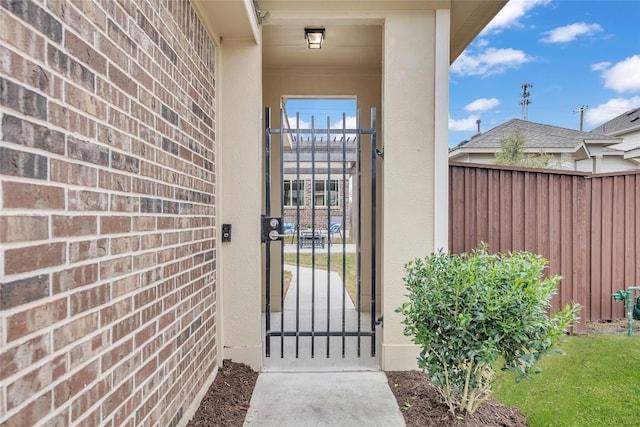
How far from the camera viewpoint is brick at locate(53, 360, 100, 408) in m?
1.06

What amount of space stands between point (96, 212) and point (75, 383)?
0.55 meters

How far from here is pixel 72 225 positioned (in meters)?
1.15

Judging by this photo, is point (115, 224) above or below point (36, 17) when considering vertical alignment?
below

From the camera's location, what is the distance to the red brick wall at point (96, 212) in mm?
931

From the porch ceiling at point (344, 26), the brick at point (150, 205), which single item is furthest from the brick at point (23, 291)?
the porch ceiling at point (344, 26)

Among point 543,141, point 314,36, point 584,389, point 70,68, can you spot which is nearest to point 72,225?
point 70,68

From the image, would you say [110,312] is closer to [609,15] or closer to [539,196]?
[539,196]

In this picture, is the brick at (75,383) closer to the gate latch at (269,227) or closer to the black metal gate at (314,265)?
the black metal gate at (314,265)

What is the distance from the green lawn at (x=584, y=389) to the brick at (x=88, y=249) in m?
2.17

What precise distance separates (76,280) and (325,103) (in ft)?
14.9

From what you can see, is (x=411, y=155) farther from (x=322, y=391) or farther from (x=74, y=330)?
(x=74, y=330)

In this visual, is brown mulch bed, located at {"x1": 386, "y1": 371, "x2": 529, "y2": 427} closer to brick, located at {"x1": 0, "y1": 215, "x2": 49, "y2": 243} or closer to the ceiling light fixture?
brick, located at {"x1": 0, "y1": 215, "x2": 49, "y2": 243}

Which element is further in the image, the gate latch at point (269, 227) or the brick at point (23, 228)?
the gate latch at point (269, 227)

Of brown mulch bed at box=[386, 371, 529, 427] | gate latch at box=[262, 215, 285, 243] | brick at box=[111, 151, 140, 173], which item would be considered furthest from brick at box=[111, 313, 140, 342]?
brown mulch bed at box=[386, 371, 529, 427]
